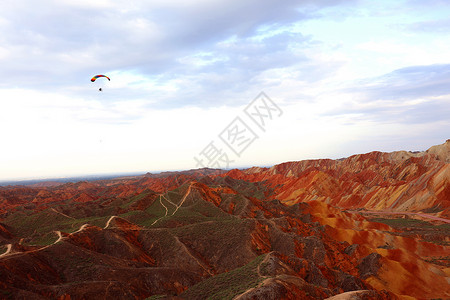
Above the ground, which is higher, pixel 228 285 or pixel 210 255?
pixel 228 285

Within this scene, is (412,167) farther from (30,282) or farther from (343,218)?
(30,282)

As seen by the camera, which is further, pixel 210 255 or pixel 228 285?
pixel 210 255

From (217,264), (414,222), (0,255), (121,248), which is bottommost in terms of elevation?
(414,222)

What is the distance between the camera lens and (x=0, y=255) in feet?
114

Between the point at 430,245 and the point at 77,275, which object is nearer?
the point at 77,275

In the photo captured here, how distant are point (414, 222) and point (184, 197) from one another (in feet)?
285

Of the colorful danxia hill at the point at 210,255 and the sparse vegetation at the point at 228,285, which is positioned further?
the colorful danxia hill at the point at 210,255

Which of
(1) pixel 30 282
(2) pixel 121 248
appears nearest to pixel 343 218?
(2) pixel 121 248

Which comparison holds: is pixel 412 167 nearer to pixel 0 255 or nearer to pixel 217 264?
pixel 217 264

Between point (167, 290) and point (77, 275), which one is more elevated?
point (77, 275)

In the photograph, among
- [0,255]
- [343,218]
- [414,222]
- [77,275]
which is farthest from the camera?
[414,222]

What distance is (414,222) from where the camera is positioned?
104500 mm

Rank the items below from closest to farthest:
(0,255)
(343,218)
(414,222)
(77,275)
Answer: (0,255), (77,275), (343,218), (414,222)

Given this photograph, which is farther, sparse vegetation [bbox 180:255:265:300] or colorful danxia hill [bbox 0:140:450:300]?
colorful danxia hill [bbox 0:140:450:300]
